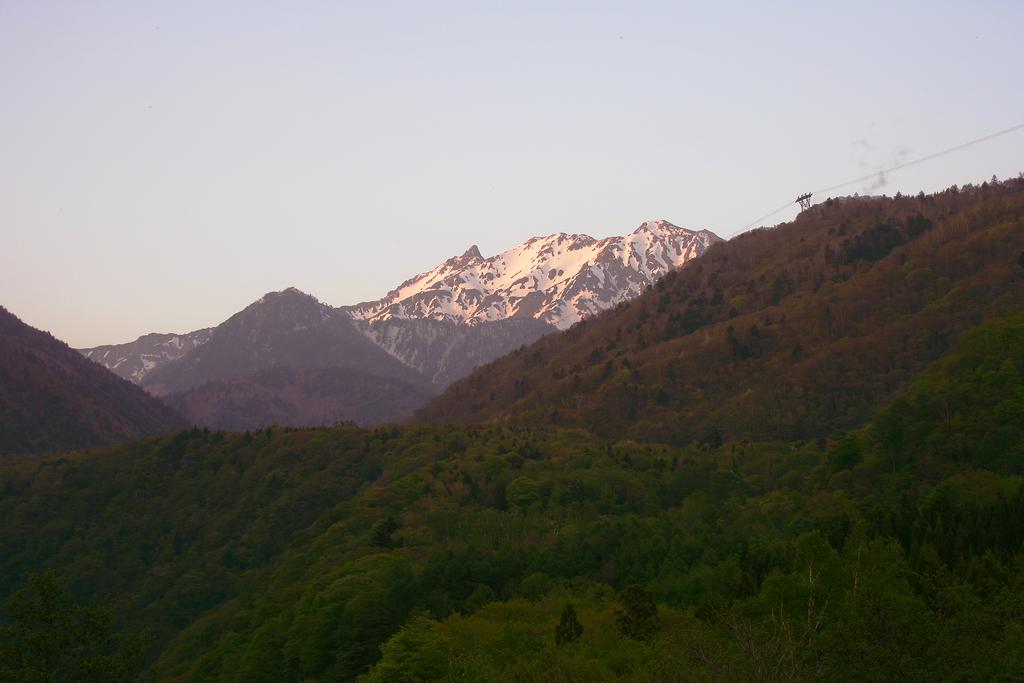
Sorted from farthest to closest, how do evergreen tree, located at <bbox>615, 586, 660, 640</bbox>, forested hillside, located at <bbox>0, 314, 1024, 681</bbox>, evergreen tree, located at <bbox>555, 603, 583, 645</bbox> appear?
evergreen tree, located at <bbox>555, 603, 583, 645</bbox> → evergreen tree, located at <bbox>615, 586, 660, 640</bbox> → forested hillside, located at <bbox>0, 314, 1024, 681</bbox>

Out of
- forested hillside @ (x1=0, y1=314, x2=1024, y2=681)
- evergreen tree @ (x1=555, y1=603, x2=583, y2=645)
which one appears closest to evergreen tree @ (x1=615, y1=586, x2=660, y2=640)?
forested hillside @ (x1=0, y1=314, x2=1024, y2=681)

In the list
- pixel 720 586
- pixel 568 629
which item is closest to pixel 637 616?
pixel 568 629

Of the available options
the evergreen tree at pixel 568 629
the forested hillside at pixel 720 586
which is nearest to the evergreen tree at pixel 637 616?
the forested hillside at pixel 720 586

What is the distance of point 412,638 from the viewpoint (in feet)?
336

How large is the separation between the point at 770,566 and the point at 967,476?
41424mm

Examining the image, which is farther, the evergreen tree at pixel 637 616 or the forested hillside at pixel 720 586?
the evergreen tree at pixel 637 616

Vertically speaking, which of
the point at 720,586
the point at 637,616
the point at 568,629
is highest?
the point at 568,629

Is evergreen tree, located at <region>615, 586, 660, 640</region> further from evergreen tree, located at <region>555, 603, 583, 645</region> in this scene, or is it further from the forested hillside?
evergreen tree, located at <region>555, 603, 583, 645</region>

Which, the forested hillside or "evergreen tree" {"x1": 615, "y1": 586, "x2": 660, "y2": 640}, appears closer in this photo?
the forested hillside

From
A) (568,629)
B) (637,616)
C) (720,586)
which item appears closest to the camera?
(637,616)

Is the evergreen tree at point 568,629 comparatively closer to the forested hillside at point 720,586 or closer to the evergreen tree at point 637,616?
the forested hillside at point 720,586

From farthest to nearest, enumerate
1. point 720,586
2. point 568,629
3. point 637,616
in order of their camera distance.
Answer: point 720,586 < point 568,629 < point 637,616

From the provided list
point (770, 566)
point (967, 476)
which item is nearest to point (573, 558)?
point (770, 566)

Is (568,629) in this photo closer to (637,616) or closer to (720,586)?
(637,616)
